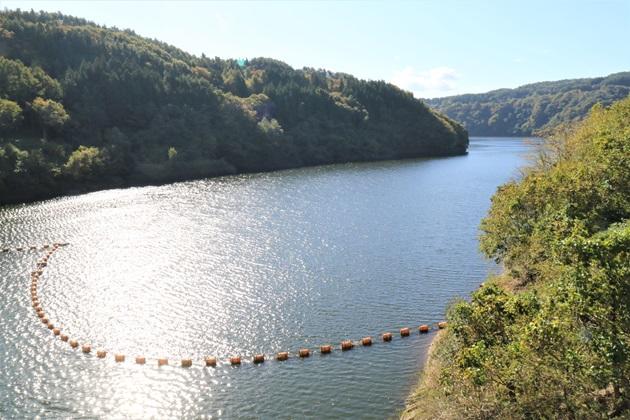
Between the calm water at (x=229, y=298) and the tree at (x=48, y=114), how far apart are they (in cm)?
3564

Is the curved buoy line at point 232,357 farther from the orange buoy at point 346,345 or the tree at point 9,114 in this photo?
the tree at point 9,114

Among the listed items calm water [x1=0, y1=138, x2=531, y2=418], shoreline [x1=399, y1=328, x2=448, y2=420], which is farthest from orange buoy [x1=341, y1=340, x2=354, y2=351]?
shoreline [x1=399, y1=328, x2=448, y2=420]

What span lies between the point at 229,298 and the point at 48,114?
101348mm

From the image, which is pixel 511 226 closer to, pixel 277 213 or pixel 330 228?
pixel 330 228

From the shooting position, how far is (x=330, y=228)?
252 ft

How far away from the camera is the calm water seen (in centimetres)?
3272

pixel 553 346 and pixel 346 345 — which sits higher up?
pixel 553 346

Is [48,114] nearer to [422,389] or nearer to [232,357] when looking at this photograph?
[232,357]

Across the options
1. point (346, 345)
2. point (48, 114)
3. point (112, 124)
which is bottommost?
point (346, 345)

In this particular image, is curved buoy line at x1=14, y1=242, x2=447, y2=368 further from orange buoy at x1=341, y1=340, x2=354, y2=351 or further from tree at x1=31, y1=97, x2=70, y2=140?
tree at x1=31, y1=97, x2=70, y2=140

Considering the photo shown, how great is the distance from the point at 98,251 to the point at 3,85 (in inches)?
3359

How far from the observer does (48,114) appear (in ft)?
414

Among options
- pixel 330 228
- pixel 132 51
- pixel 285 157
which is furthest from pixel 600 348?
pixel 132 51

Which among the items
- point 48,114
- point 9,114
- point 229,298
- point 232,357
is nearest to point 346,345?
point 232,357
